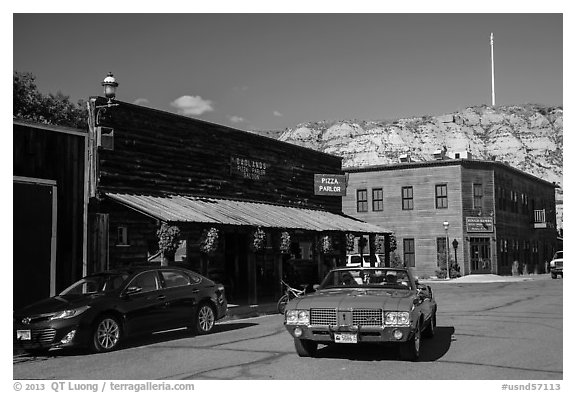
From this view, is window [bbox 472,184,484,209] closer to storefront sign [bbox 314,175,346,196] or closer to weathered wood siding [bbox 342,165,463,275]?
weathered wood siding [bbox 342,165,463,275]

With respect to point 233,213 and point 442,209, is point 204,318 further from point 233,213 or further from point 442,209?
point 442,209

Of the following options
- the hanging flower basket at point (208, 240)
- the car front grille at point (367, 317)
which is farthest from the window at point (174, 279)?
the car front grille at point (367, 317)

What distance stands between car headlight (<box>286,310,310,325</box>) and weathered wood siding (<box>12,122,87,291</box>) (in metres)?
8.77

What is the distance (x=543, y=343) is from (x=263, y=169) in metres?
16.3

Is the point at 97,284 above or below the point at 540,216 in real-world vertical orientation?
below

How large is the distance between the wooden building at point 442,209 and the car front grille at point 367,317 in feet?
120

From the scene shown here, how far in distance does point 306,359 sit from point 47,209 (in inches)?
373

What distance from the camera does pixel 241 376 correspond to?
30.7 ft

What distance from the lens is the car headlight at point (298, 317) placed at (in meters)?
10.5

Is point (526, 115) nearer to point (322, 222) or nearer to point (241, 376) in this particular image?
point (322, 222)

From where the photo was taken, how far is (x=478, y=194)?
1861 inches

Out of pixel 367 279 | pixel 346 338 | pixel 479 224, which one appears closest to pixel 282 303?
pixel 367 279

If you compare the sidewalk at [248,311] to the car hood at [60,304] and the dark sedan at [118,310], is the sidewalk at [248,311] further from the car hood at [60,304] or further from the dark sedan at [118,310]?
the car hood at [60,304]

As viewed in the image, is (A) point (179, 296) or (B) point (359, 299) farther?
(A) point (179, 296)
